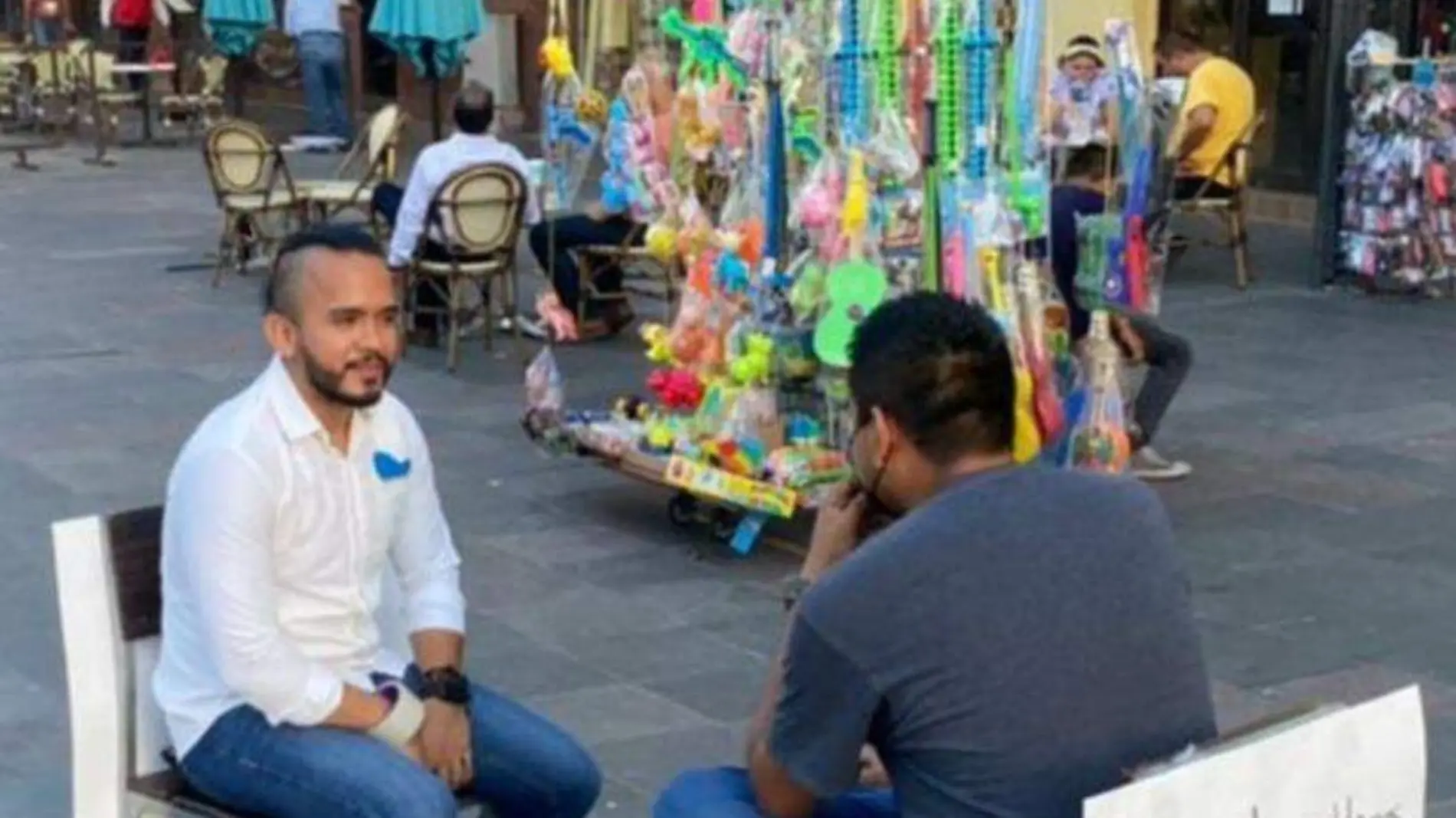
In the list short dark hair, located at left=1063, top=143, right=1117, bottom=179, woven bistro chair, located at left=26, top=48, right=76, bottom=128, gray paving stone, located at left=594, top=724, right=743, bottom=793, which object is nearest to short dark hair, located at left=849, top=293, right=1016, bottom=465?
gray paving stone, located at left=594, top=724, right=743, bottom=793

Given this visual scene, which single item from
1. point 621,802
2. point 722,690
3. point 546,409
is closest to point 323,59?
point 546,409

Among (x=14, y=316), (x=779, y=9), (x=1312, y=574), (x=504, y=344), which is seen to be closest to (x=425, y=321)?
(x=504, y=344)

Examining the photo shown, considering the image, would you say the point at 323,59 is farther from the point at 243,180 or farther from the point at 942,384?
the point at 942,384

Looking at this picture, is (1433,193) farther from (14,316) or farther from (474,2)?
(14,316)

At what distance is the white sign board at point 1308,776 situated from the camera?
266 cm

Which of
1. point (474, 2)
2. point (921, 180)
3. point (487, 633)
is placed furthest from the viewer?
point (474, 2)

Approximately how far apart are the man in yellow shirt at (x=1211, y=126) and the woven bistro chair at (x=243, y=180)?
4582 millimetres

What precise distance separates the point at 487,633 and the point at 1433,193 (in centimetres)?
694

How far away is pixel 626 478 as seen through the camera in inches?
305

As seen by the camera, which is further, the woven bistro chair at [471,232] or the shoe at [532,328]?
the shoe at [532,328]

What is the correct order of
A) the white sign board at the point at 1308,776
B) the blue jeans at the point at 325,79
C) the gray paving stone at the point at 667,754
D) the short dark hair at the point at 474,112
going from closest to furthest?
1. the white sign board at the point at 1308,776
2. the gray paving stone at the point at 667,754
3. the short dark hair at the point at 474,112
4. the blue jeans at the point at 325,79

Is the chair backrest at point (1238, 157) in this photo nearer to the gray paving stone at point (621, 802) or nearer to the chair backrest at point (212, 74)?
the gray paving stone at point (621, 802)

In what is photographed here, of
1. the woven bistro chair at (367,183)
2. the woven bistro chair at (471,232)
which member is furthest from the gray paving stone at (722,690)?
the woven bistro chair at (367,183)

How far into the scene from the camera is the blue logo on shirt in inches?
143
